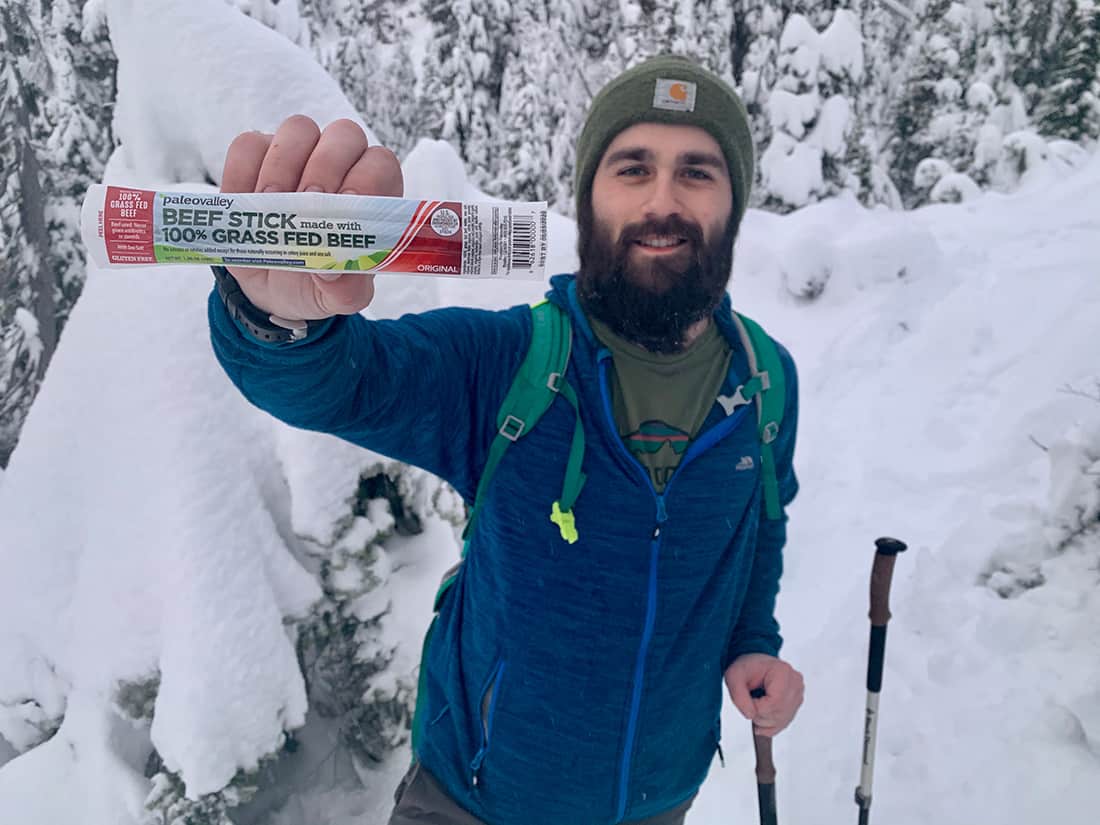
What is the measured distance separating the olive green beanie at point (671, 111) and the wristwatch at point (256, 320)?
1149mm

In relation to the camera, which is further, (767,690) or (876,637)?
(876,637)

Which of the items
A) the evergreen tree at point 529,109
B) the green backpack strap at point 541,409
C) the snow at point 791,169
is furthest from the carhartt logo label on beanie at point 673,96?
the evergreen tree at point 529,109

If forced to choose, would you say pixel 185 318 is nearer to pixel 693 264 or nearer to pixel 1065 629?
pixel 693 264

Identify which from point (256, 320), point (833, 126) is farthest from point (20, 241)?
point (833, 126)

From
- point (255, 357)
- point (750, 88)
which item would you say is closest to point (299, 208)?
point (255, 357)

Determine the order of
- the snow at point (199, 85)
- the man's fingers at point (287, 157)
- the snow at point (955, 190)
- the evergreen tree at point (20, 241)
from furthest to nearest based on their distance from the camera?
the snow at point (955, 190), the evergreen tree at point (20, 241), the snow at point (199, 85), the man's fingers at point (287, 157)

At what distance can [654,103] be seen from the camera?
197 centimetres

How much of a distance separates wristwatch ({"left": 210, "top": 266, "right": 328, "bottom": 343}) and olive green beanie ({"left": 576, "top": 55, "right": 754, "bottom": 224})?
1.15 m

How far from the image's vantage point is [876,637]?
2.62 meters

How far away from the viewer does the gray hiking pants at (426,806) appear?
1.92 m

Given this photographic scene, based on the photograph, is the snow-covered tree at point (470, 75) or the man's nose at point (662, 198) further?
the snow-covered tree at point (470, 75)

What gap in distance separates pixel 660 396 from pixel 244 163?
1178 mm

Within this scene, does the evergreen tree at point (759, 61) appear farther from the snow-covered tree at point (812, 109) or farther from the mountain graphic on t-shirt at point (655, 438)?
the mountain graphic on t-shirt at point (655, 438)

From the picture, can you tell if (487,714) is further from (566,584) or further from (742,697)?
(742,697)
